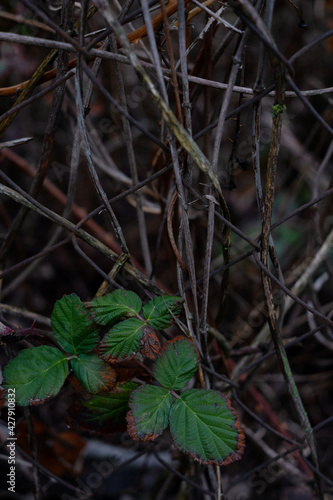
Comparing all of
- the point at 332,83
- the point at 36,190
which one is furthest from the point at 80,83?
the point at 332,83

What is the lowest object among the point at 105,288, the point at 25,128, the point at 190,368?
the point at 190,368

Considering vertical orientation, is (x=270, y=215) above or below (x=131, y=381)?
above

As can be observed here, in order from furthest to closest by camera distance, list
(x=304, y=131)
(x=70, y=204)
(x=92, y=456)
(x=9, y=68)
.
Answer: (x=304, y=131)
(x=9, y=68)
(x=92, y=456)
(x=70, y=204)

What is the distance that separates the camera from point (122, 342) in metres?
0.63

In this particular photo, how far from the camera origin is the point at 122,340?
627 millimetres

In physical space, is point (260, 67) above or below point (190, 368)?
above

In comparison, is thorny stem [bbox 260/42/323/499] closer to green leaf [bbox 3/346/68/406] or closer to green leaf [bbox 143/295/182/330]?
green leaf [bbox 143/295/182/330]

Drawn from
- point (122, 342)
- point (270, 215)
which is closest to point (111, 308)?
point (122, 342)

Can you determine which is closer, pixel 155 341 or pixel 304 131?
pixel 155 341

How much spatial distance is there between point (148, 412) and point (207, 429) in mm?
92

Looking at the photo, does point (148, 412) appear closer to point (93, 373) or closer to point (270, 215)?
point (93, 373)

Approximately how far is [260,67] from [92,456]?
1.09 meters

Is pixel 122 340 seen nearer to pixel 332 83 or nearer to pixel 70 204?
pixel 70 204

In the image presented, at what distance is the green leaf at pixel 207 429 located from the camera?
1.95 feet
